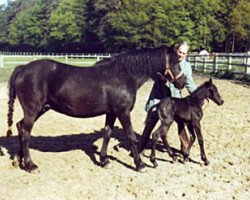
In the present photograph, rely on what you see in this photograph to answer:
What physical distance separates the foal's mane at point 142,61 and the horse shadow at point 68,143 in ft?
4.83

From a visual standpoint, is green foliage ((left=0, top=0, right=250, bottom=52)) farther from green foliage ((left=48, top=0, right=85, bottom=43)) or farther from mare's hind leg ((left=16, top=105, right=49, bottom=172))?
mare's hind leg ((left=16, top=105, right=49, bottom=172))

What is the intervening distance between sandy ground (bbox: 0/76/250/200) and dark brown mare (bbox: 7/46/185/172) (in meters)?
0.32

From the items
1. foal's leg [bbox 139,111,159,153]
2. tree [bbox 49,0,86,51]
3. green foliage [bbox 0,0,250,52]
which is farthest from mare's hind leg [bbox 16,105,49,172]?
tree [bbox 49,0,86,51]

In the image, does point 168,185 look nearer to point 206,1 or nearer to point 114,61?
point 114,61

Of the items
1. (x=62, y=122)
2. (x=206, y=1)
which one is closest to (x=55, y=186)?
(x=62, y=122)

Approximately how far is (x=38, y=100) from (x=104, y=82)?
0.99 m

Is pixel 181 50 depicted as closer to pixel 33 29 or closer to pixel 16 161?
pixel 16 161

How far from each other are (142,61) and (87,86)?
899mm

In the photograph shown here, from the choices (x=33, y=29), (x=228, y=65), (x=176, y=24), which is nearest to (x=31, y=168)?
(x=228, y=65)

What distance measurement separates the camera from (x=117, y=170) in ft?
18.9

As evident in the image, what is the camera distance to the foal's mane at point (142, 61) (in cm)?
588

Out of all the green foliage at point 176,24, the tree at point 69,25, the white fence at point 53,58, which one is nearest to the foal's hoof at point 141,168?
the white fence at point 53,58

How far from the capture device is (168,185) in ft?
16.6

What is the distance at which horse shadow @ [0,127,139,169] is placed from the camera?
6754 millimetres
